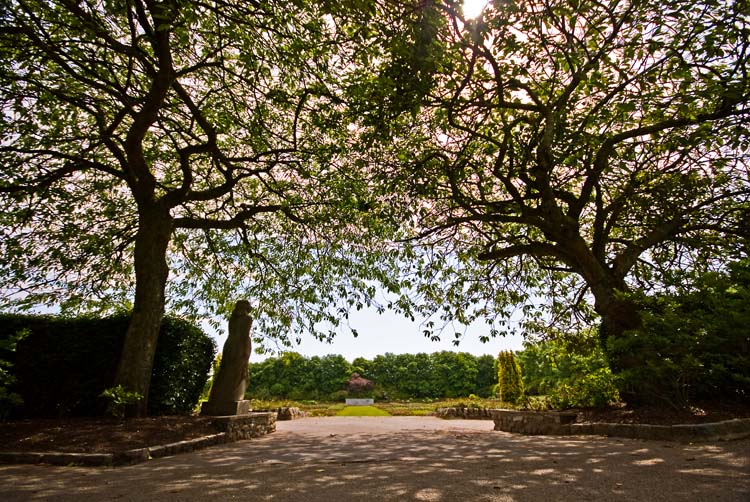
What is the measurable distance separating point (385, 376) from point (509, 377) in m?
17.3

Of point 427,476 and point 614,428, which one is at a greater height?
point 614,428

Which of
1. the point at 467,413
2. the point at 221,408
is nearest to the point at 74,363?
the point at 221,408

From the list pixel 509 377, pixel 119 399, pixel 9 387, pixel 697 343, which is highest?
pixel 697 343

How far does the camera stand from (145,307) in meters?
8.77

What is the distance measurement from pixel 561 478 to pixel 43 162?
11825mm

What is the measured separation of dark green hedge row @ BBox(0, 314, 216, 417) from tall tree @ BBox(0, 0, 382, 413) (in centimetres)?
101

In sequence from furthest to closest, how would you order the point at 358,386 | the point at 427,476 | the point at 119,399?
the point at 358,386, the point at 119,399, the point at 427,476

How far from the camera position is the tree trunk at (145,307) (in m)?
8.30

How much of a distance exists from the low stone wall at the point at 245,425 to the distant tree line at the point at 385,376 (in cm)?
2262

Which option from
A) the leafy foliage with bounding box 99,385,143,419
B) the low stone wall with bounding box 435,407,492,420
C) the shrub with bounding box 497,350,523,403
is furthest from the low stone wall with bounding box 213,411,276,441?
the shrub with bounding box 497,350,523,403

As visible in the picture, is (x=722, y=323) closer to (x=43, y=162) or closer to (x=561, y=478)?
(x=561, y=478)

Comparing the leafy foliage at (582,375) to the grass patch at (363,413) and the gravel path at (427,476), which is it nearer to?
the gravel path at (427,476)

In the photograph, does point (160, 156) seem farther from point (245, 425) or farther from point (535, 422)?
point (535, 422)

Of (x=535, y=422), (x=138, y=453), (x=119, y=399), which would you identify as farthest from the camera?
(x=535, y=422)
